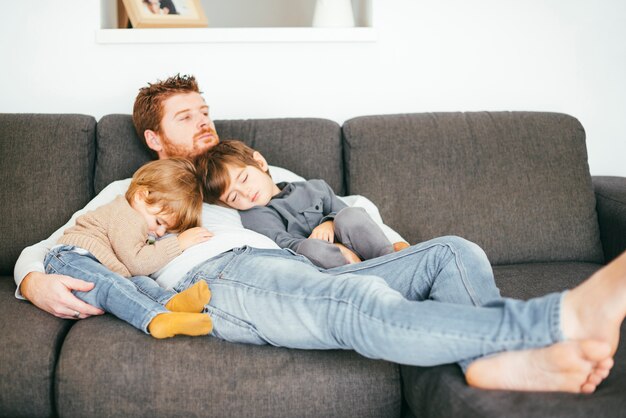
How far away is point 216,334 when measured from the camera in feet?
4.88

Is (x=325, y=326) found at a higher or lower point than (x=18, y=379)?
higher

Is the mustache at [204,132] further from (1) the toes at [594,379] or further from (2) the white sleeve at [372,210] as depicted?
(1) the toes at [594,379]

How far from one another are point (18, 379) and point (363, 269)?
85 cm

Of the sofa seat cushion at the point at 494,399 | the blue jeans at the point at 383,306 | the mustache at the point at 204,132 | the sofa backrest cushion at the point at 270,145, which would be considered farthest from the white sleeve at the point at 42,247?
the sofa seat cushion at the point at 494,399

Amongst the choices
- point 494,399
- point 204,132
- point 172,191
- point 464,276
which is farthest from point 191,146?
point 494,399

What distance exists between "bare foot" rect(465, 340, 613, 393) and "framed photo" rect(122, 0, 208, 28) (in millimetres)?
1907

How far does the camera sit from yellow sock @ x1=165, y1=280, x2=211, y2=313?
146 centimetres

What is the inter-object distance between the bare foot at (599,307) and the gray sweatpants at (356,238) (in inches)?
27.0

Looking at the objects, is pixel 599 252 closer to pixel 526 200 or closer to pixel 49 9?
pixel 526 200

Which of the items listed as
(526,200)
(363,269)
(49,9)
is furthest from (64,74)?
(526,200)

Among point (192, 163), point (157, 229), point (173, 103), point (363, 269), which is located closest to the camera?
point (363, 269)

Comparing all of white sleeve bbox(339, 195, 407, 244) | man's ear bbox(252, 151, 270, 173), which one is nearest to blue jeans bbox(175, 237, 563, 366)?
white sleeve bbox(339, 195, 407, 244)

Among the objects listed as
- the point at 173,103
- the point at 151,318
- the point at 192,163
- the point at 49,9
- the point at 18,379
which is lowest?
the point at 18,379

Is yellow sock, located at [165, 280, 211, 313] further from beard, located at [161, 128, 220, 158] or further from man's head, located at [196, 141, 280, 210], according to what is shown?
beard, located at [161, 128, 220, 158]
